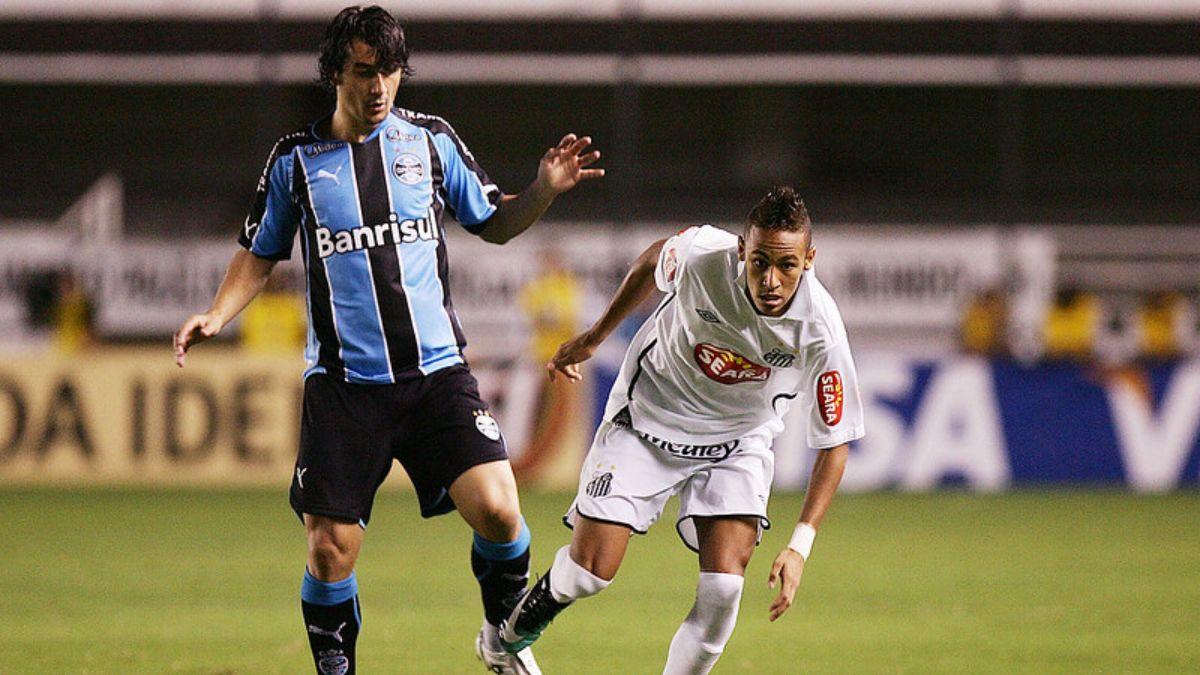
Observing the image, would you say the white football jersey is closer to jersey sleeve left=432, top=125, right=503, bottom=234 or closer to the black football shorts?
the black football shorts

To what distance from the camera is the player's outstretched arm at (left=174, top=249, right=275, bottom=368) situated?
5805 millimetres

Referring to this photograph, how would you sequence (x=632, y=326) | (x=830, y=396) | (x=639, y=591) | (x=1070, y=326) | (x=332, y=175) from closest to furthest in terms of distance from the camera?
(x=830, y=396) → (x=332, y=175) → (x=639, y=591) → (x=632, y=326) → (x=1070, y=326)

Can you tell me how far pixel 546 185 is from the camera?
609 centimetres

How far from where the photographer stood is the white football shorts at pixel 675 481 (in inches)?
230

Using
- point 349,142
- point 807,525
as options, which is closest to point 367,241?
point 349,142

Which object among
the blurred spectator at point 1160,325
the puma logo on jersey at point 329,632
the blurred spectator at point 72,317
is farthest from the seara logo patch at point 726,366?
the blurred spectator at point 1160,325

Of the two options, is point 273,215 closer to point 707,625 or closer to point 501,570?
point 501,570

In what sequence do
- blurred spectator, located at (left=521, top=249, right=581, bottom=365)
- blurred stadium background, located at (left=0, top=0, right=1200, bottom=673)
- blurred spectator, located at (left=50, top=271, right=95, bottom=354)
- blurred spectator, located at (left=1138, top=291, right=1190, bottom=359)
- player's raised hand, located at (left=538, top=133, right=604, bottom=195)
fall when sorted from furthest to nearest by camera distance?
blurred spectator, located at (left=1138, top=291, right=1190, bottom=359), blurred spectator, located at (left=521, top=249, right=581, bottom=365), blurred spectator, located at (left=50, top=271, right=95, bottom=354), blurred stadium background, located at (left=0, top=0, right=1200, bottom=673), player's raised hand, located at (left=538, top=133, right=604, bottom=195)

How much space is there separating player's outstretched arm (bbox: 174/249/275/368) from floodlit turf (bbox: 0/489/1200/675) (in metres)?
1.56

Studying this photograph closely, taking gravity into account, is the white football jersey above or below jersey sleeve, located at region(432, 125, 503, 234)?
below

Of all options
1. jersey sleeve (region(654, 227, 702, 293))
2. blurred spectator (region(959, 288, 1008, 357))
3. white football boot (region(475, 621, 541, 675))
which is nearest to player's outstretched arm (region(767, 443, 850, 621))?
jersey sleeve (region(654, 227, 702, 293))

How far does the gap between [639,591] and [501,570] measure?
9.73 ft

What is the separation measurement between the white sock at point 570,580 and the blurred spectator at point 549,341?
7.58 meters

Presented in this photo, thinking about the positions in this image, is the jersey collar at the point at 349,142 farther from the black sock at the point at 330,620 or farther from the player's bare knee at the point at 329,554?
the black sock at the point at 330,620
